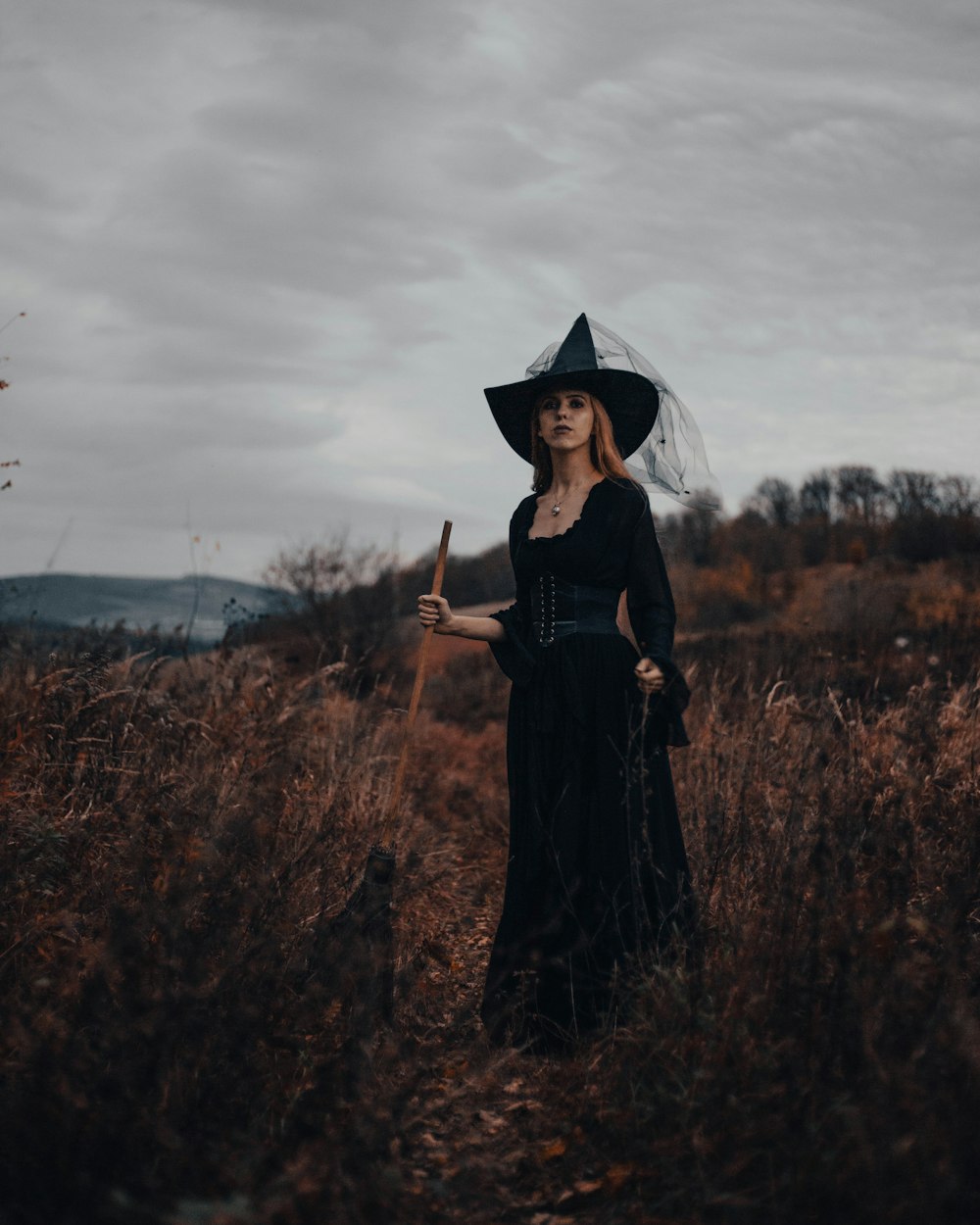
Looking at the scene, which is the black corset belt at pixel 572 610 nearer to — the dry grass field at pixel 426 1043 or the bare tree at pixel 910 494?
the dry grass field at pixel 426 1043

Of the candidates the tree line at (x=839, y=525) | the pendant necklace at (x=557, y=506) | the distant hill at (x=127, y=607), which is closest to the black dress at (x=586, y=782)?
the pendant necklace at (x=557, y=506)

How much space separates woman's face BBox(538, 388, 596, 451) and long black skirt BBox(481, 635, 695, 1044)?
29.3 inches

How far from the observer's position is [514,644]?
3.65m

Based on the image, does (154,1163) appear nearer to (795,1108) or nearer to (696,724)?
(795,1108)

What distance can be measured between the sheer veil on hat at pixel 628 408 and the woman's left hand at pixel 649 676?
0.93m

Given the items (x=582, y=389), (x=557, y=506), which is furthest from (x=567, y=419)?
(x=557, y=506)

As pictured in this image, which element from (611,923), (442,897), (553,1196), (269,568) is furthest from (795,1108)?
(269,568)

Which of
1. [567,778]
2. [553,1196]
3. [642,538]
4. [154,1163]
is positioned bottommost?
[553,1196]

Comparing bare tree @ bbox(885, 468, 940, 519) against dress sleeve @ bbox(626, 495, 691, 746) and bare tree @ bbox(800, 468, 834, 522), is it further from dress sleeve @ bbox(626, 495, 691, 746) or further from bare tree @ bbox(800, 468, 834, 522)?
dress sleeve @ bbox(626, 495, 691, 746)

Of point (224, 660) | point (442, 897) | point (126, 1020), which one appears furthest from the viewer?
point (224, 660)

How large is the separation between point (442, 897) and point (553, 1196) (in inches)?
117

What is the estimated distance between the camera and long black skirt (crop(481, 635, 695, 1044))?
333 cm

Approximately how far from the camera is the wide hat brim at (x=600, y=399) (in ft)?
11.9

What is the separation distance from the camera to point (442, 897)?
5.48m
